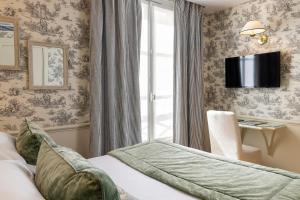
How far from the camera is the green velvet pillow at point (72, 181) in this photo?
0.80 metres

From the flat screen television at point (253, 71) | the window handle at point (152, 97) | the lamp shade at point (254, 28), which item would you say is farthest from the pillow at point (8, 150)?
the flat screen television at point (253, 71)

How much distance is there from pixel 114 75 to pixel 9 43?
3.55ft

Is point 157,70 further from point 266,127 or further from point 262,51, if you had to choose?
point 266,127

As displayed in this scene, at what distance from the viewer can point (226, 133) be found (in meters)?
2.77

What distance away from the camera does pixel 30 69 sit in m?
2.31

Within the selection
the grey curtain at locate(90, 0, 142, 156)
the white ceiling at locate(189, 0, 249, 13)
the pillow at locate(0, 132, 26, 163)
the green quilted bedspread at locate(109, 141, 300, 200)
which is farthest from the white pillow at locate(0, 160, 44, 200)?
the white ceiling at locate(189, 0, 249, 13)

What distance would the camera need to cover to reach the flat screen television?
323cm

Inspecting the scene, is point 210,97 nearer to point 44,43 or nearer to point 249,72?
point 249,72

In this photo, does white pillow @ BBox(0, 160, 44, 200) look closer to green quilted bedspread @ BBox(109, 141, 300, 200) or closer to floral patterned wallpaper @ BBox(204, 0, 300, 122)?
green quilted bedspread @ BBox(109, 141, 300, 200)

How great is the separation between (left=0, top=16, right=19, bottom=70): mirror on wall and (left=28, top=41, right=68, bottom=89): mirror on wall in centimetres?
12

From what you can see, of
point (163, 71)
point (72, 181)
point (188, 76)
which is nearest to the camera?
point (72, 181)

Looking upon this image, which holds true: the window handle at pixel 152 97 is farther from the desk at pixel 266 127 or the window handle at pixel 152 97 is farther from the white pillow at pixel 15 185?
the white pillow at pixel 15 185

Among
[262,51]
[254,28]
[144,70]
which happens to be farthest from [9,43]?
[262,51]

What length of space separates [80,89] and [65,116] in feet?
1.13
